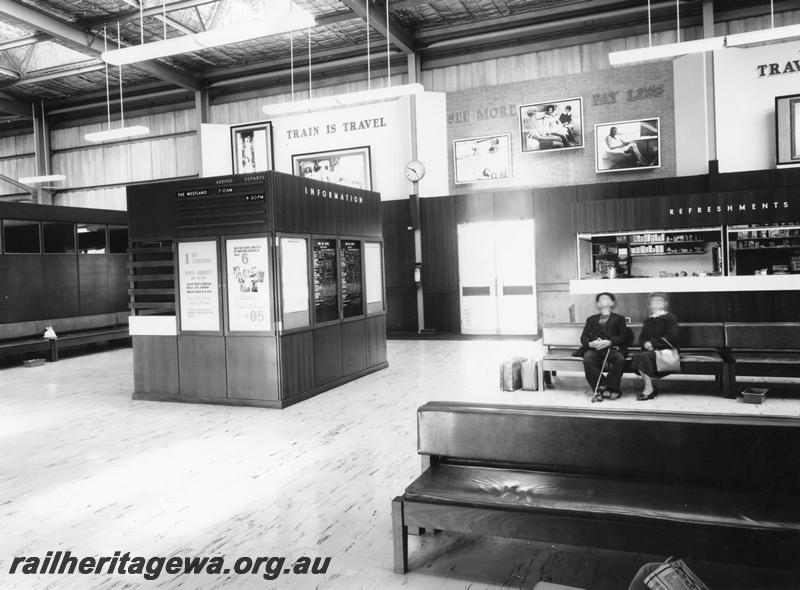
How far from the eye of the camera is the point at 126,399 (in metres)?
7.14

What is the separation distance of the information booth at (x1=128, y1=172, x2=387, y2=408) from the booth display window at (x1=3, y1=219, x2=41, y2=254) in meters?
5.18

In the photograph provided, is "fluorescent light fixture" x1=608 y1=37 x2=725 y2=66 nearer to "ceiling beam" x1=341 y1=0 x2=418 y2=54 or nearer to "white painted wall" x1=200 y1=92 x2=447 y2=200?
"ceiling beam" x1=341 y1=0 x2=418 y2=54

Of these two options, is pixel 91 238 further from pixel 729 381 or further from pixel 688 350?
pixel 729 381

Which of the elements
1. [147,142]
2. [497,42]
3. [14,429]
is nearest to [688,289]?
[497,42]

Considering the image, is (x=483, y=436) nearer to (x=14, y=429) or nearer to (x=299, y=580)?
(x=299, y=580)

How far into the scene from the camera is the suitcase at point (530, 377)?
689cm

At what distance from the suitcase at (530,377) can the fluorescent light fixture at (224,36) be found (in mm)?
4535

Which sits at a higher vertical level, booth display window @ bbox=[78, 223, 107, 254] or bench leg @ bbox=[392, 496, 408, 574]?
booth display window @ bbox=[78, 223, 107, 254]

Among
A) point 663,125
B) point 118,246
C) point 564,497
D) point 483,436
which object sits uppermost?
point 663,125

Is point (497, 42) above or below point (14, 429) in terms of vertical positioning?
above

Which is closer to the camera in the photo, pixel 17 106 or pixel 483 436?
pixel 483 436

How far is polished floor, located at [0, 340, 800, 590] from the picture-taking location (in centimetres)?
Result: 281

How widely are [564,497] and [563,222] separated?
9.52m

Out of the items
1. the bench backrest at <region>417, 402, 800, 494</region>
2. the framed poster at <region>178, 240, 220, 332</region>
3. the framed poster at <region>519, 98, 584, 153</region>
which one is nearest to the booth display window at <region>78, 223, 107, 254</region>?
the framed poster at <region>178, 240, 220, 332</region>
